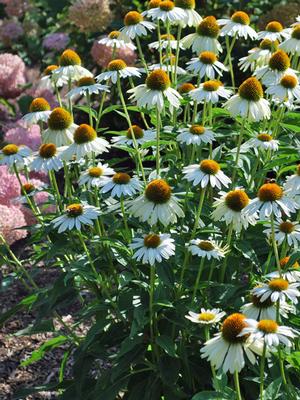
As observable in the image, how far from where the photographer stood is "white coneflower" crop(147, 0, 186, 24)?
2795mm

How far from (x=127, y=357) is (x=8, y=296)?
176 centimetres

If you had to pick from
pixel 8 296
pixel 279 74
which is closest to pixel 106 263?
pixel 279 74

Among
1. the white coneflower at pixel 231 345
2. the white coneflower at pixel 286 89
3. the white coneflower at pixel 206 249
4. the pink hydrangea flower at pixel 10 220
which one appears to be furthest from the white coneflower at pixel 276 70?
the pink hydrangea flower at pixel 10 220

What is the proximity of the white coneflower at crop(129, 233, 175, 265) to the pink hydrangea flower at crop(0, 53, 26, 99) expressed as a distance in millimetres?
2754

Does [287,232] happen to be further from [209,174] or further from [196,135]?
[196,135]

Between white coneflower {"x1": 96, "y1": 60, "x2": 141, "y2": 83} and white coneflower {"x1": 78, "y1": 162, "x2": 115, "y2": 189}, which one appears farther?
white coneflower {"x1": 96, "y1": 60, "x2": 141, "y2": 83}

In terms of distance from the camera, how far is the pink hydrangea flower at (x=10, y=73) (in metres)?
4.75

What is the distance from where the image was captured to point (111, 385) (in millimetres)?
2549

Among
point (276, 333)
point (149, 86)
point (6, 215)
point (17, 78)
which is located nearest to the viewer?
point (276, 333)

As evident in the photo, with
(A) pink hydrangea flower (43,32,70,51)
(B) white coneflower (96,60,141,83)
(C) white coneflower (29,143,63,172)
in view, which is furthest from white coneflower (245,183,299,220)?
(A) pink hydrangea flower (43,32,70,51)

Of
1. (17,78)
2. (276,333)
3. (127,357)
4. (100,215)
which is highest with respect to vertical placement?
(276,333)

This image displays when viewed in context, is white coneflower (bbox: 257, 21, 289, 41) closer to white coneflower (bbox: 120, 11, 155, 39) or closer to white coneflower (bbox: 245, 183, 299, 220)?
white coneflower (bbox: 120, 11, 155, 39)

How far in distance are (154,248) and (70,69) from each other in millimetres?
854

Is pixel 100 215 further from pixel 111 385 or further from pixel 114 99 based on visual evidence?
pixel 114 99
